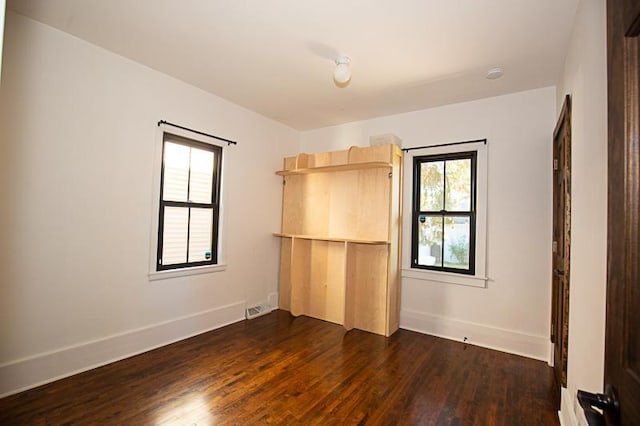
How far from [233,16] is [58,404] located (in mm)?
3084

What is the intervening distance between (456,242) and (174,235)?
331cm

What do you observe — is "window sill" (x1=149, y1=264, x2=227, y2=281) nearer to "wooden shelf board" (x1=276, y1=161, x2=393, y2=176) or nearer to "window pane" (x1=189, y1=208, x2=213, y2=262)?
"window pane" (x1=189, y1=208, x2=213, y2=262)

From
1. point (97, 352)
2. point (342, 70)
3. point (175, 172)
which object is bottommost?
point (97, 352)

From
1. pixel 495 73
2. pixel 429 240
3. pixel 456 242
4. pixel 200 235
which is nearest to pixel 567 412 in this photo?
pixel 456 242

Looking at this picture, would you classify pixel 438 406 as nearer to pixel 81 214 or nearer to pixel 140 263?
pixel 140 263

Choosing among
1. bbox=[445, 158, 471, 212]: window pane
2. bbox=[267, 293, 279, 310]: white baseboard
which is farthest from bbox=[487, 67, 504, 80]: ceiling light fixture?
bbox=[267, 293, 279, 310]: white baseboard

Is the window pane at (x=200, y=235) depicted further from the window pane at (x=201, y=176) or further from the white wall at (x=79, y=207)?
the white wall at (x=79, y=207)

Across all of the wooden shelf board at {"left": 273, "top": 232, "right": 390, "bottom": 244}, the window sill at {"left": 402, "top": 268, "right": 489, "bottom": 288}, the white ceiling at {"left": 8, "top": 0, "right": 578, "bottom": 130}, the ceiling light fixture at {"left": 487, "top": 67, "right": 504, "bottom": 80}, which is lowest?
the window sill at {"left": 402, "top": 268, "right": 489, "bottom": 288}

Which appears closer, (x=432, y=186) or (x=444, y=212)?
(x=444, y=212)

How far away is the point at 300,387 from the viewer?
98.1 inches

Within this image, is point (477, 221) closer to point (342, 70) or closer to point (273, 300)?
point (342, 70)

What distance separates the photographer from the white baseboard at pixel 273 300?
14.9 ft

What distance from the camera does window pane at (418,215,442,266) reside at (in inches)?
150

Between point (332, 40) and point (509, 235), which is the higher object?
point (332, 40)
